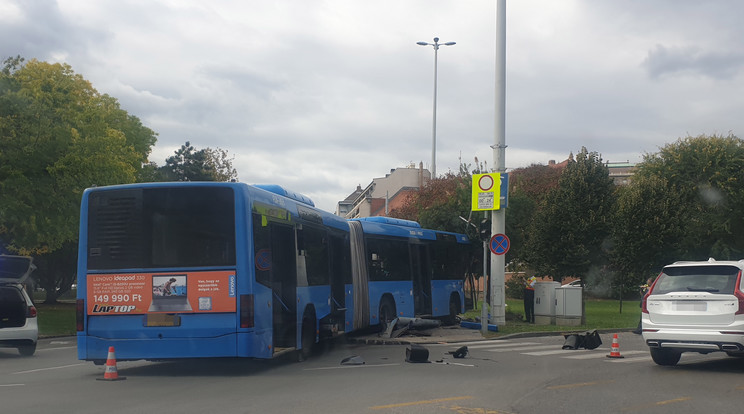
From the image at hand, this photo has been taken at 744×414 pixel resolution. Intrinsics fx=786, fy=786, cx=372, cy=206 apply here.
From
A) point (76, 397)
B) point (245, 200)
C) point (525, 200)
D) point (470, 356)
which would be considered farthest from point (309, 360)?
point (525, 200)

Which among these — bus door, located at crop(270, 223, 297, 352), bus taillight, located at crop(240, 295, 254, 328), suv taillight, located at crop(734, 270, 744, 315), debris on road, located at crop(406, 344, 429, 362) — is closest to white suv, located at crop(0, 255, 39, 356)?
bus door, located at crop(270, 223, 297, 352)

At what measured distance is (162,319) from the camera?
468 inches

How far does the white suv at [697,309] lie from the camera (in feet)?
39.3

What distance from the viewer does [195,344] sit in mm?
11805

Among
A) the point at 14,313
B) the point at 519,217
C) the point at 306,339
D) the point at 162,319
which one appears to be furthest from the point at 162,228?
the point at 519,217

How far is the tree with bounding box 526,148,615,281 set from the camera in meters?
42.8

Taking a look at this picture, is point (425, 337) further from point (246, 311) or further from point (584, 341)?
point (246, 311)

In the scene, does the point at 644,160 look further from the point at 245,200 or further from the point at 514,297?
the point at 245,200

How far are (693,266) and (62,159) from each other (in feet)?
72.2

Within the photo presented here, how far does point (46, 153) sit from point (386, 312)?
13763 mm

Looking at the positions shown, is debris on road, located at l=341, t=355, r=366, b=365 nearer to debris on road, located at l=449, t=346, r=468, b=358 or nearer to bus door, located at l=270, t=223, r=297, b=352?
bus door, located at l=270, t=223, r=297, b=352

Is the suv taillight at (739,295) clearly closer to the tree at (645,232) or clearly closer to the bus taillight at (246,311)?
the bus taillight at (246,311)

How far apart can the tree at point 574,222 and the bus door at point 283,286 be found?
30937mm

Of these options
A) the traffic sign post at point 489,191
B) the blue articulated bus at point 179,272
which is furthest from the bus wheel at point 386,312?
the blue articulated bus at point 179,272
